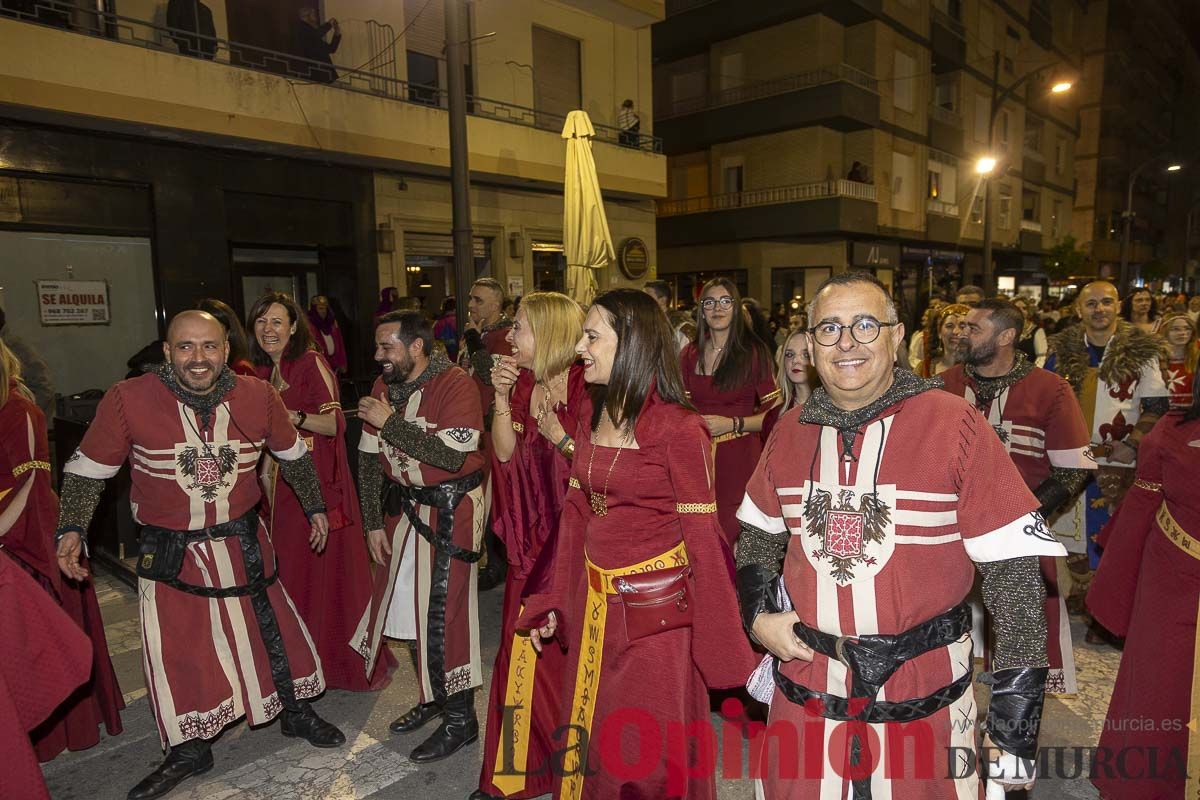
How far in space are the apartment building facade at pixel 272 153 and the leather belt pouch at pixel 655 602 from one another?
7.35 meters

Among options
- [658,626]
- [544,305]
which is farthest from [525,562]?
[544,305]

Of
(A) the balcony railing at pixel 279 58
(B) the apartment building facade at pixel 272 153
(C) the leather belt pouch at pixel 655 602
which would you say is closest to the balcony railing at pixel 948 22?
(B) the apartment building facade at pixel 272 153

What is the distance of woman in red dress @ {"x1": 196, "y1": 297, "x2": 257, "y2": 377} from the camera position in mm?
4523

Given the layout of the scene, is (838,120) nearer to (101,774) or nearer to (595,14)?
(595,14)

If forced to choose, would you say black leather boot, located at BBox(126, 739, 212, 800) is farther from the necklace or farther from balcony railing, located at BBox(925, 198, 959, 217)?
balcony railing, located at BBox(925, 198, 959, 217)

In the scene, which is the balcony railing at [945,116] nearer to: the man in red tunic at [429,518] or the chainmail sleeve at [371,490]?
the man in red tunic at [429,518]

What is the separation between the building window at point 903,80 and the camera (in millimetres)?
24641

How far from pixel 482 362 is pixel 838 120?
799 inches

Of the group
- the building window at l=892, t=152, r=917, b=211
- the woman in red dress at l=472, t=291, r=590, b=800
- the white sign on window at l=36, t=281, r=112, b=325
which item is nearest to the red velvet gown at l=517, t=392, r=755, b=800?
the woman in red dress at l=472, t=291, r=590, b=800

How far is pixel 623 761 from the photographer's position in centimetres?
257

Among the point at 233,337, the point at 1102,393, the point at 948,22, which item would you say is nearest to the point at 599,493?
the point at 233,337

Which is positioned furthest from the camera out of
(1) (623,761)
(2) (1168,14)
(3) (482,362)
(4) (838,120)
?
(2) (1168,14)

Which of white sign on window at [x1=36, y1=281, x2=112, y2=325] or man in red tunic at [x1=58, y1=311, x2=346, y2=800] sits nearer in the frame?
man in red tunic at [x1=58, y1=311, x2=346, y2=800]

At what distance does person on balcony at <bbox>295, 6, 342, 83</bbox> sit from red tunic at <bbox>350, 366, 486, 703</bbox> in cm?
956
